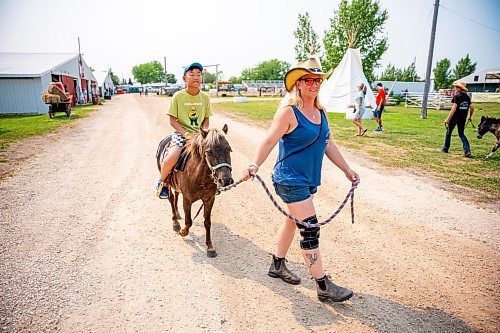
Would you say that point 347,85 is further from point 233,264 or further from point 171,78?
point 171,78

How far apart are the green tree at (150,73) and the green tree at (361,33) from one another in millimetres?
109703

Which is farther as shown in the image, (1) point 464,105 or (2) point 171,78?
(2) point 171,78

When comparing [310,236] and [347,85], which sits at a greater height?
[347,85]

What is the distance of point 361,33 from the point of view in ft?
161

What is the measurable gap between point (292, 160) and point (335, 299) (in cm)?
162

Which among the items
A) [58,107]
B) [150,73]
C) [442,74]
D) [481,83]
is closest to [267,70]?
[150,73]

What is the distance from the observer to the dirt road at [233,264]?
3051 mm

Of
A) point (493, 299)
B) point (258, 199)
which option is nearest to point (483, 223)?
point (493, 299)

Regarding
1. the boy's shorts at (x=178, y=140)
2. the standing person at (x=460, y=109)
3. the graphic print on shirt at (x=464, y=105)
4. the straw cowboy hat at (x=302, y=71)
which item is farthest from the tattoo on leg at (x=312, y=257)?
the graphic print on shirt at (x=464, y=105)

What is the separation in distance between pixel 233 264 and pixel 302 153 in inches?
77.1

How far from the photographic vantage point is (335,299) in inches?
128

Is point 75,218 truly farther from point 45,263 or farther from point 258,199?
point 258,199

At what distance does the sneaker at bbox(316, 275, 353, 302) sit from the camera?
3.25 m

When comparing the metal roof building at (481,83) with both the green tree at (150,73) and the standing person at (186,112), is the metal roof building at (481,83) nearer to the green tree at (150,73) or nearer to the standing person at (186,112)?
the standing person at (186,112)
